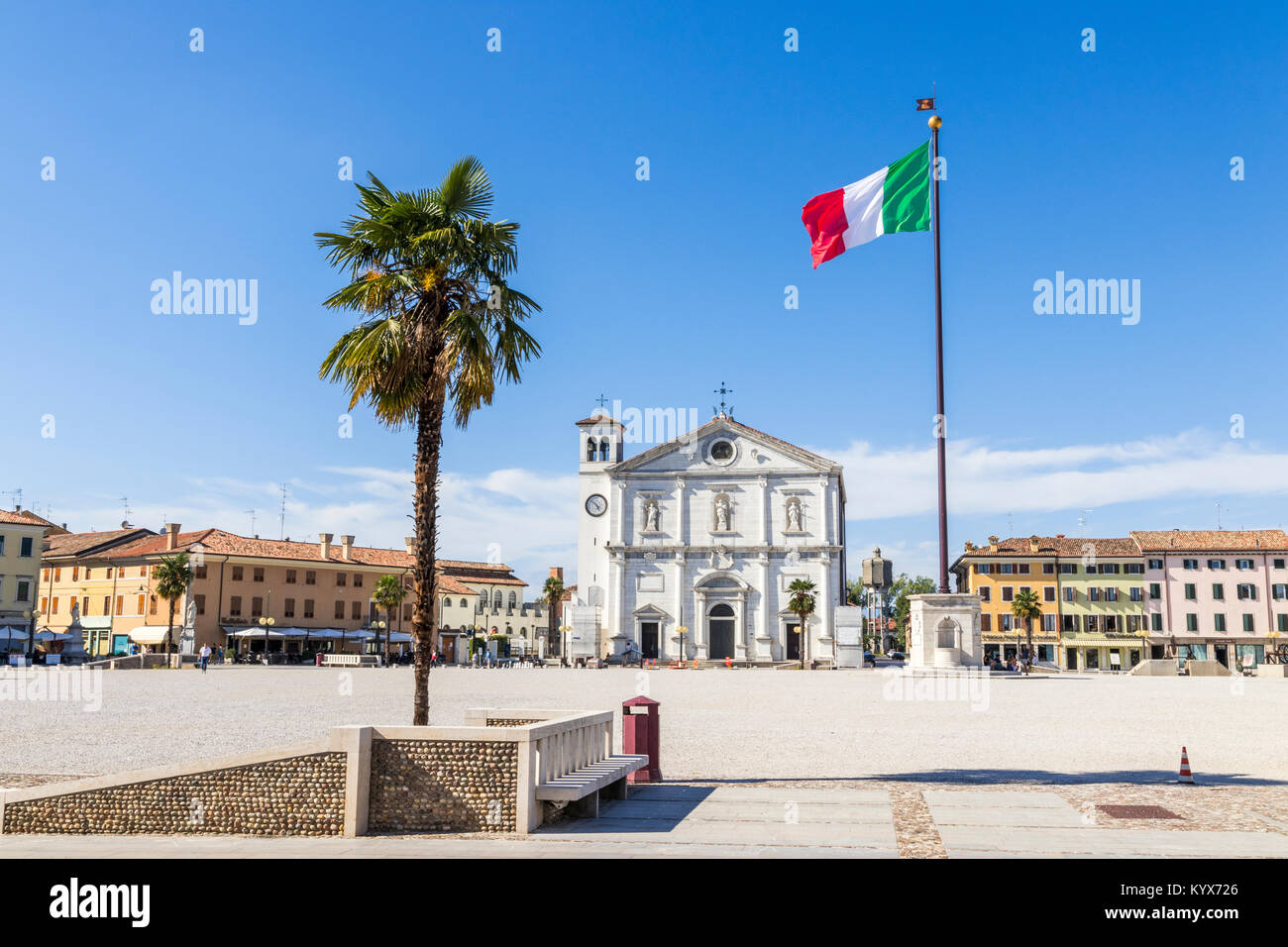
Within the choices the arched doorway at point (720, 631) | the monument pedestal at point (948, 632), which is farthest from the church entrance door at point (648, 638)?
the monument pedestal at point (948, 632)

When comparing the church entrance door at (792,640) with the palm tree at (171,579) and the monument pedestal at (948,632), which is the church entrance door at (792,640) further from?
the palm tree at (171,579)

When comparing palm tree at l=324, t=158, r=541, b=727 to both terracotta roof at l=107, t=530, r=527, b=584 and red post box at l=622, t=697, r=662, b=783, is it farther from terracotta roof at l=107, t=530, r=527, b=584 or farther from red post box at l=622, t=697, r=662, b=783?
terracotta roof at l=107, t=530, r=527, b=584

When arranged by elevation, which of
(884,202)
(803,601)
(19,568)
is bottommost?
(803,601)

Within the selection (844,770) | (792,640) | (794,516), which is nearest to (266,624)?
(792,640)

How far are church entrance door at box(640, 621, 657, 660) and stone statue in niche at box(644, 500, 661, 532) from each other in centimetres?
692

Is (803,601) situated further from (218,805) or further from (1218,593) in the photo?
(218,805)

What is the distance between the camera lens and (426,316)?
12039 millimetres

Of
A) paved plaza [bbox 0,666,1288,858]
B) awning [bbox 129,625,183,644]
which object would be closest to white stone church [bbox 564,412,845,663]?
awning [bbox 129,625,183,644]

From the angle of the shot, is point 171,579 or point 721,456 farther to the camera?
point 721,456

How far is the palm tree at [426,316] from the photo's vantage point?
11758 mm

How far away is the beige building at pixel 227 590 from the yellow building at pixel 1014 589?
129 ft

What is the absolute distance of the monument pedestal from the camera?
37438 millimetres

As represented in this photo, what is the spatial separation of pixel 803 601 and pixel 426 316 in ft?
200
